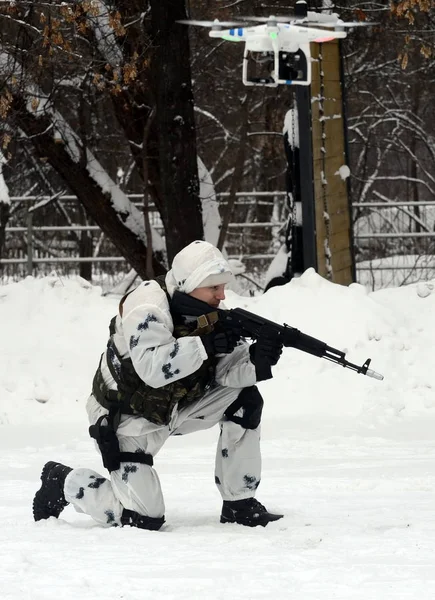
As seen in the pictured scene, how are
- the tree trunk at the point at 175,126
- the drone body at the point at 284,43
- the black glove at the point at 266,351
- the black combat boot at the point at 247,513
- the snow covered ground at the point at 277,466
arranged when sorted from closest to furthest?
the snow covered ground at the point at 277,466
the black glove at the point at 266,351
the black combat boot at the point at 247,513
the drone body at the point at 284,43
the tree trunk at the point at 175,126

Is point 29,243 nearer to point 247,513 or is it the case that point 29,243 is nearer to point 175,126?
point 175,126

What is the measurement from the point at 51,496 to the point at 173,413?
2.08 ft

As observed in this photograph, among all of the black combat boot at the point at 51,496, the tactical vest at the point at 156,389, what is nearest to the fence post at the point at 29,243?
the black combat boot at the point at 51,496

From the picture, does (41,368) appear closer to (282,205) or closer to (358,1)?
(358,1)

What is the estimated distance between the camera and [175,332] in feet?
15.3

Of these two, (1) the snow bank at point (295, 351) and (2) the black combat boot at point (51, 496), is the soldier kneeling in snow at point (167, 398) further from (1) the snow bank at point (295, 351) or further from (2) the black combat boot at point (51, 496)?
(1) the snow bank at point (295, 351)

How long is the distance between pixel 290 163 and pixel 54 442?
15.6 feet

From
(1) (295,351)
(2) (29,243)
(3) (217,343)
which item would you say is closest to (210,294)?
(3) (217,343)

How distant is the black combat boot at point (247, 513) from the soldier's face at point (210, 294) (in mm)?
825

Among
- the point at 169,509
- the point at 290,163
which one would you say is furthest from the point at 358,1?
the point at 169,509

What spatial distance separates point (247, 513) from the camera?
478cm

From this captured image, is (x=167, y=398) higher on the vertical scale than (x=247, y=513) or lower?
higher

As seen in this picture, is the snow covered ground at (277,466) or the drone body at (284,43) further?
the drone body at (284,43)

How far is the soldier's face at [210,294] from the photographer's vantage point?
4.67 metres
